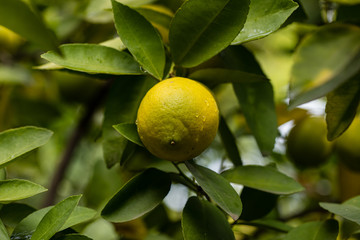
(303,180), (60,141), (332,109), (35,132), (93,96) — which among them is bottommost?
(303,180)

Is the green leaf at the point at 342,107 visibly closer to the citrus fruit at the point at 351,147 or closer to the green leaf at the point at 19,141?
the citrus fruit at the point at 351,147

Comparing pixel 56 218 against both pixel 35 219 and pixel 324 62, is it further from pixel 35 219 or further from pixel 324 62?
pixel 324 62

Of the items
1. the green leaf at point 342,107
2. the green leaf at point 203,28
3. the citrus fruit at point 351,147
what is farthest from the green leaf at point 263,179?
the citrus fruit at point 351,147

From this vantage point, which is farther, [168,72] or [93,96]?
[93,96]

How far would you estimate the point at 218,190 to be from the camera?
712mm

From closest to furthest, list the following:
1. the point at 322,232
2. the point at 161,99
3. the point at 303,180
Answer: the point at 161,99
the point at 322,232
the point at 303,180

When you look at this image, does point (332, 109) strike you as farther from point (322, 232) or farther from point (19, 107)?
point (19, 107)

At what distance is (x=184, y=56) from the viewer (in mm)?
785

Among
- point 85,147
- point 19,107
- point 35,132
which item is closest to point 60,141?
point 85,147

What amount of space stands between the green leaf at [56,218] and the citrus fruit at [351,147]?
76 cm

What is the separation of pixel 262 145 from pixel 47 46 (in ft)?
1.72

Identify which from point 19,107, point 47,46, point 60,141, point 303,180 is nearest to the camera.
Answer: point 47,46

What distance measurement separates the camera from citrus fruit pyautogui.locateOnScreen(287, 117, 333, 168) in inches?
49.1

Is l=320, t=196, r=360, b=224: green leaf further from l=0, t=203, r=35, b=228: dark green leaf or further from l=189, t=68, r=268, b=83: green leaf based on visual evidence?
l=0, t=203, r=35, b=228: dark green leaf
